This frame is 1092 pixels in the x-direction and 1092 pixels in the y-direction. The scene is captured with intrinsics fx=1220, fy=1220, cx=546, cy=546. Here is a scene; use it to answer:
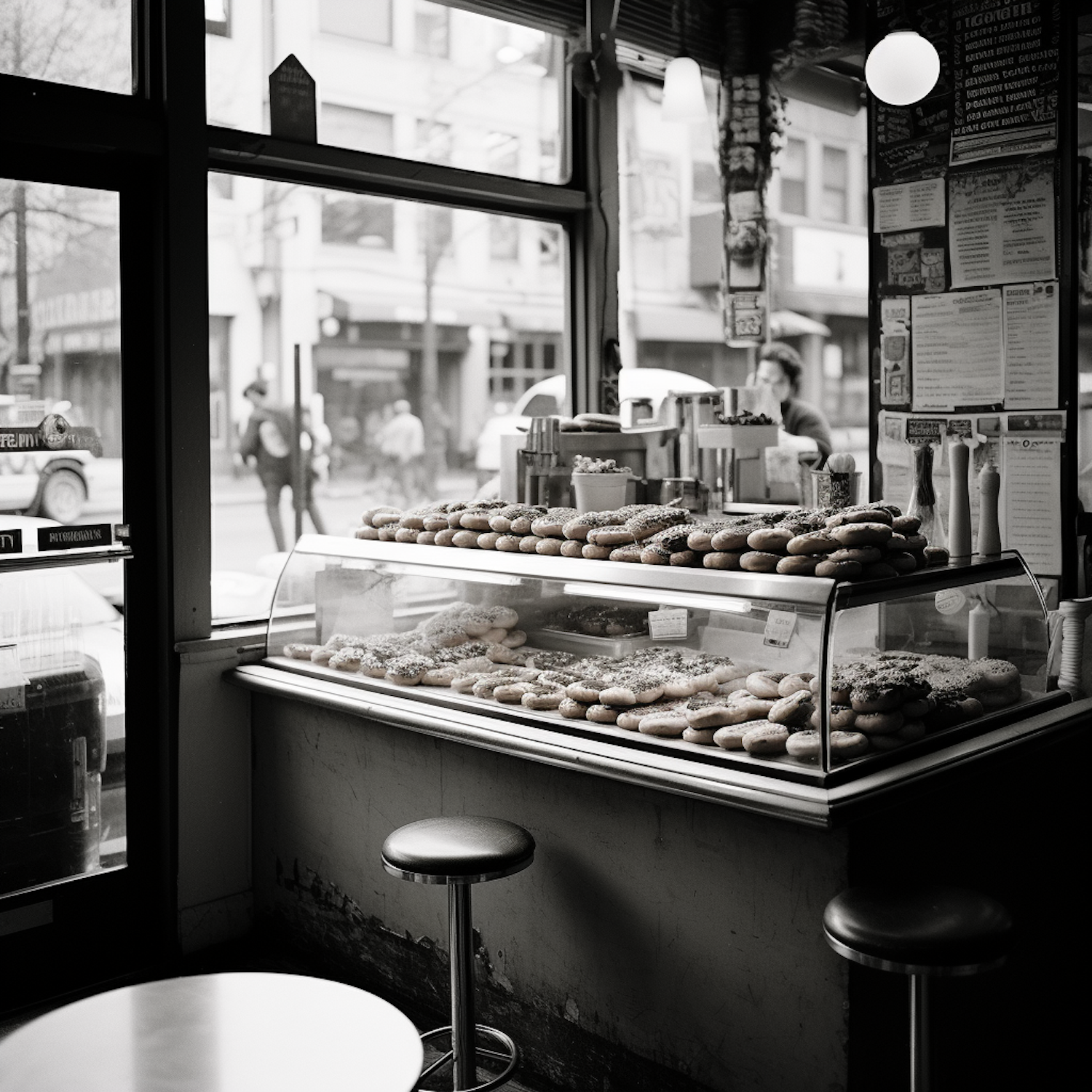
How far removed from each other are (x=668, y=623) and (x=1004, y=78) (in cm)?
207

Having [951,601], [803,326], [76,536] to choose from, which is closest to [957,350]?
[951,601]

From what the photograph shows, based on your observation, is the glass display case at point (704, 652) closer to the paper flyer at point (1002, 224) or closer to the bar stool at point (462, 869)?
the bar stool at point (462, 869)

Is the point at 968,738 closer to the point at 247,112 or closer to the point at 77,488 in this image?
the point at 77,488

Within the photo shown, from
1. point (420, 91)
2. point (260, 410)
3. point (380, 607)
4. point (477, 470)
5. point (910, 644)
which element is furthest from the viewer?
point (477, 470)

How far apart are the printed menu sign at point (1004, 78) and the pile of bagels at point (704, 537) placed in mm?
1413

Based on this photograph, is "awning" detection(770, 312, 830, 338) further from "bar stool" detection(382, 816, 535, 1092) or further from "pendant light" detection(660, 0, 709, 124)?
"bar stool" detection(382, 816, 535, 1092)

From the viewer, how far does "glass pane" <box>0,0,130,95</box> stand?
3.54m

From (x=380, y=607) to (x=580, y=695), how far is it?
1.06m

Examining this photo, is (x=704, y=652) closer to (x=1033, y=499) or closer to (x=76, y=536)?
(x=1033, y=499)

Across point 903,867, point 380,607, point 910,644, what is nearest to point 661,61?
point 380,607

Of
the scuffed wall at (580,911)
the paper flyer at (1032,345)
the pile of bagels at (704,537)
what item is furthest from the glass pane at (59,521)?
the paper flyer at (1032,345)

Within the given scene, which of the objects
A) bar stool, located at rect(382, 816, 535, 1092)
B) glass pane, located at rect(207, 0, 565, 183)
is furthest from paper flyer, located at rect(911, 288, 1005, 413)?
bar stool, located at rect(382, 816, 535, 1092)

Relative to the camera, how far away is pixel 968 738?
9.61 ft

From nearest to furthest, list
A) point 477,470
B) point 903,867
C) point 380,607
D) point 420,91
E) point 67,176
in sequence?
point 903,867, point 67,176, point 380,607, point 420,91, point 477,470
